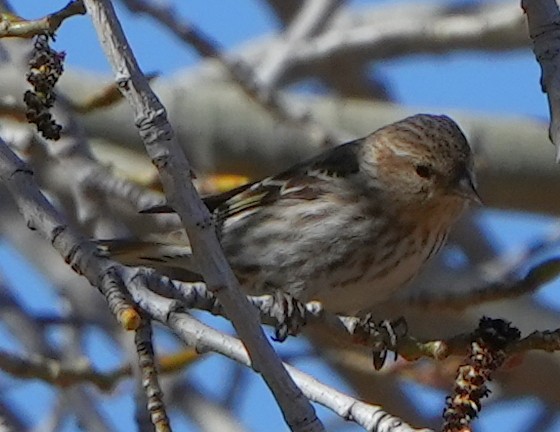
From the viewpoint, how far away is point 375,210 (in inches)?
212

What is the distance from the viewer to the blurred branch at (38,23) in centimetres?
303

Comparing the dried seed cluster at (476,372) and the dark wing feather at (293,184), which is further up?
the dark wing feather at (293,184)

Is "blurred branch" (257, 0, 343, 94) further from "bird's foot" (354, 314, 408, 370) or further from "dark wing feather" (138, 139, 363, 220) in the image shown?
"bird's foot" (354, 314, 408, 370)

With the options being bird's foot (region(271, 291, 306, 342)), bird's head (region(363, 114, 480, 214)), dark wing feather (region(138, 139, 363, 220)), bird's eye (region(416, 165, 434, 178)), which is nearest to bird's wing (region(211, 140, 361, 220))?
dark wing feather (region(138, 139, 363, 220))

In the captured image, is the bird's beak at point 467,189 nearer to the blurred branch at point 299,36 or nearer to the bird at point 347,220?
the bird at point 347,220

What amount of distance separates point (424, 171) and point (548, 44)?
2.26 meters

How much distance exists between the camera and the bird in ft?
16.5

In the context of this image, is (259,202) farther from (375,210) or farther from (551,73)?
(551,73)

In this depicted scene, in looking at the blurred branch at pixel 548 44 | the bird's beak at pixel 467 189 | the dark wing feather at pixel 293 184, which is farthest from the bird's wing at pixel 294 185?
the blurred branch at pixel 548 44

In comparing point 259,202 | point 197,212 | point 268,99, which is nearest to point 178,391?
point 259,202

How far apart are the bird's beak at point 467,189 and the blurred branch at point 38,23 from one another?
2354mm

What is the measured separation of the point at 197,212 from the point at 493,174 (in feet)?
12.7

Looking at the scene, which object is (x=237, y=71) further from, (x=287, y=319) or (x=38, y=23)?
(x=38, y=23)

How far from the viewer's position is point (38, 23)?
309cm
